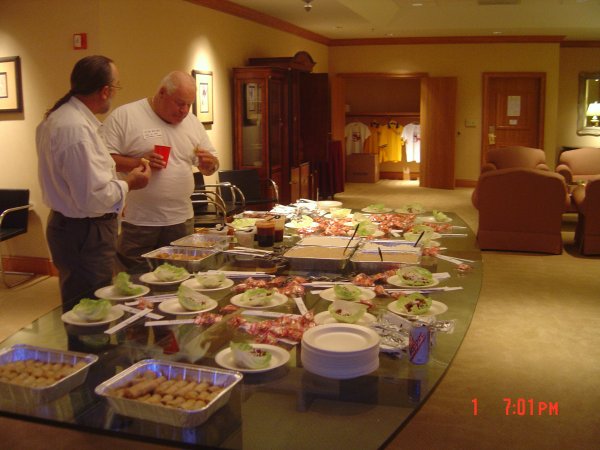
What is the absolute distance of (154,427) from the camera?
50.2 inches

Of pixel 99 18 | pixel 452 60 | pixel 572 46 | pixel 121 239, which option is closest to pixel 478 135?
pixel 452 60

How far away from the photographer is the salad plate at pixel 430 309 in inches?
75.7

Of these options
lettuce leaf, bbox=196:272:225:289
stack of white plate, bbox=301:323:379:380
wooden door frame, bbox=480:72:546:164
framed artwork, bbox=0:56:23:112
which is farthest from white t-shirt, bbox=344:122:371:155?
stack of white plate, bbox=301:323:379:380

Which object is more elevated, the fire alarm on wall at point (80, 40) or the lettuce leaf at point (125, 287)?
the fire alarm on wall at point (80, 40)

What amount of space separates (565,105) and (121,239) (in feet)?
35.7

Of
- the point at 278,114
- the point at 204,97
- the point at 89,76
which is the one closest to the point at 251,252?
the point at 89,76

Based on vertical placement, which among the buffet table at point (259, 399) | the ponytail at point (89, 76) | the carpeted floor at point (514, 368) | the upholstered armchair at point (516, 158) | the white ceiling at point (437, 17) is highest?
the white ceiling at point (437, 17)

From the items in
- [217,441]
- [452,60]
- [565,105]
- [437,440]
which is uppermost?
[452,60]

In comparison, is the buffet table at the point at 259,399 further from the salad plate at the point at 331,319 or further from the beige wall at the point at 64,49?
the beige wall at the point at 64,49

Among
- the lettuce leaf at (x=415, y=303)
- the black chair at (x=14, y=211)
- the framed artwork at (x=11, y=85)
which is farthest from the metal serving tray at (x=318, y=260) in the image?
the framed artwork at (x=11, y=85)

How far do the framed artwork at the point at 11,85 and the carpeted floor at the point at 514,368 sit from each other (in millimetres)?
1519

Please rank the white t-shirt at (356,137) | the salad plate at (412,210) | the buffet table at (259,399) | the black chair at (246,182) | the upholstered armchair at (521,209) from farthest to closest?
the white t-shirt at (356,137), the black chair at (246,182), the upholstered armchair at (521,209), the salad plate at (412,210), the buffet table at (259,399)

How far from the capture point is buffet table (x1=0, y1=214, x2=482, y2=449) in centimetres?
125

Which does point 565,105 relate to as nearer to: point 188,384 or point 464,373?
point 464,373
